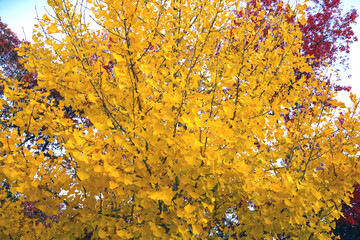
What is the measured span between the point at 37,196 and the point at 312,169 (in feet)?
10.7

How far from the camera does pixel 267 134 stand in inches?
124

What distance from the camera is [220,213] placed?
2.83 metres

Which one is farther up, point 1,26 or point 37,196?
point 1,26

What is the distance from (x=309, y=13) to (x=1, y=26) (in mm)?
13413

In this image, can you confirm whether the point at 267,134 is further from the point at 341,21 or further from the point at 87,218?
the point at 341,21

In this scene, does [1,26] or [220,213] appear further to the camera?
[1,26]

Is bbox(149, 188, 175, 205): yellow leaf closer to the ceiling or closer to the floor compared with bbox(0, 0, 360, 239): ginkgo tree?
closer to the floor

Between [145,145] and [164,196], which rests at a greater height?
[145,145]

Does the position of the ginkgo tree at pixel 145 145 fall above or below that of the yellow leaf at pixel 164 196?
above

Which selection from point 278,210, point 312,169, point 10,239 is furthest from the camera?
point 312,169

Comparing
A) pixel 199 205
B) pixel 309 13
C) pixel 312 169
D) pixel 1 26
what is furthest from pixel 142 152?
pixel 1 26

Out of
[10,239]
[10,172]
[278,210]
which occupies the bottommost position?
[10,239]

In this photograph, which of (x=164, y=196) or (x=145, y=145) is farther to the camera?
(x=145, y=145)

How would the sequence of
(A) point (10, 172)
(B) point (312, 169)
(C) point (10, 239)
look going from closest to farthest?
(A) point (10, 172)
(C) point (10, 239)
(B) point (312, 169)
